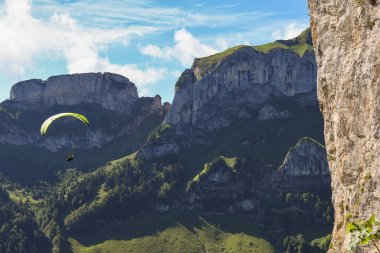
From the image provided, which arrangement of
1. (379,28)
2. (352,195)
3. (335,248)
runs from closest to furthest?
(379,28) → (352,195) → (335,248)

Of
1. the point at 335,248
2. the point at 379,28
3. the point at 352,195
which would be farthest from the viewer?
the point at 335,248

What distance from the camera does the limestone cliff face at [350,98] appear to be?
31734 millimetres

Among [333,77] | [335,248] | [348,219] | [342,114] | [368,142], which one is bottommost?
[335,248]

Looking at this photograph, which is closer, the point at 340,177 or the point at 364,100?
the point at 364,100

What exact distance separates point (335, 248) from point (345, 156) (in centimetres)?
749

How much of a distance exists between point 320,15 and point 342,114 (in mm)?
8409

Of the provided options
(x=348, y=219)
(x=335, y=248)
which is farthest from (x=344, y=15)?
(x=335, y=248)

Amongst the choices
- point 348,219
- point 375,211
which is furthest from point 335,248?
point 375,211

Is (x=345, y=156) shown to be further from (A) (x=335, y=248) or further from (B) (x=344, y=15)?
(B) (x=344, y=15)

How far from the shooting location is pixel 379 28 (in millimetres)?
31078

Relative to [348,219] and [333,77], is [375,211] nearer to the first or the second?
[348,219]

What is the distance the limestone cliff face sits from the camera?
3173 cm

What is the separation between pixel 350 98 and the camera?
34.2m

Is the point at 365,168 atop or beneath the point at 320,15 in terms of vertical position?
beneath
